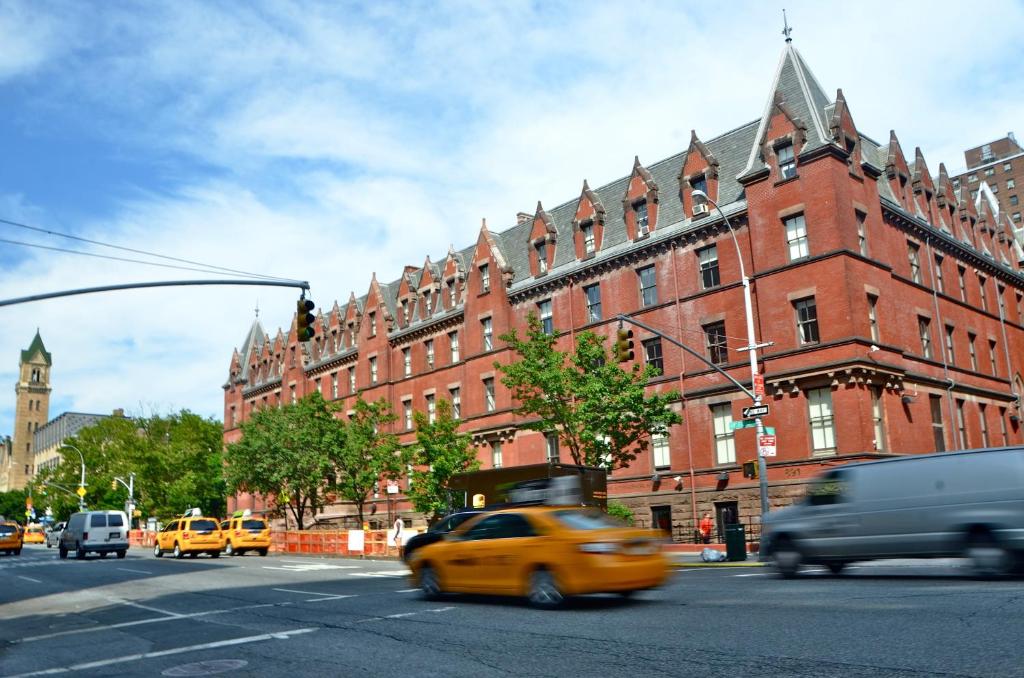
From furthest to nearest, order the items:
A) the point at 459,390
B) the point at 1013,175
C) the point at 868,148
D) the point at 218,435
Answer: the point at 1013,175 < the point at 218,435 < the point at 459,390 < the point at 868,148

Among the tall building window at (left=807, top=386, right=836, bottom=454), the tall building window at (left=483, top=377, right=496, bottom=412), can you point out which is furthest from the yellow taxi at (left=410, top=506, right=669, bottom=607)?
Answer: the tall building window at (left=483, top=377, right=496, bottom=412)

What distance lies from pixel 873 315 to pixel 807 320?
2.73 meters

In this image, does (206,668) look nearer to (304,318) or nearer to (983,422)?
(304,318)

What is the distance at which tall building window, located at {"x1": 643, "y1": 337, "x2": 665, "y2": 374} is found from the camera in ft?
127

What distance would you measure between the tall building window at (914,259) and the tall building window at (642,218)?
11.8m

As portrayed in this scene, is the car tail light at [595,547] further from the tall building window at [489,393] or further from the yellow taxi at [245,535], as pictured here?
the tall building window at [489,393]

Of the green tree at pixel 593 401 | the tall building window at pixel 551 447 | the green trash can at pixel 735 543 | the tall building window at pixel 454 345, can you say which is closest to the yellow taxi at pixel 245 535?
the green tree at pixel 593 401

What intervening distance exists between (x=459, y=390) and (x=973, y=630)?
41839 mm

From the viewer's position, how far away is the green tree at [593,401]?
104ft

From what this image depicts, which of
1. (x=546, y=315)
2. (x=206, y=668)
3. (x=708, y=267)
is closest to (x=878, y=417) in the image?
(x=708, y=267)

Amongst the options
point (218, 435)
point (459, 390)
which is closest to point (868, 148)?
point (459, 390)

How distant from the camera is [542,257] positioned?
45.8m

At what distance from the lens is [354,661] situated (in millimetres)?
9023

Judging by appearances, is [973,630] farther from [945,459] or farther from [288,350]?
[288,350]
